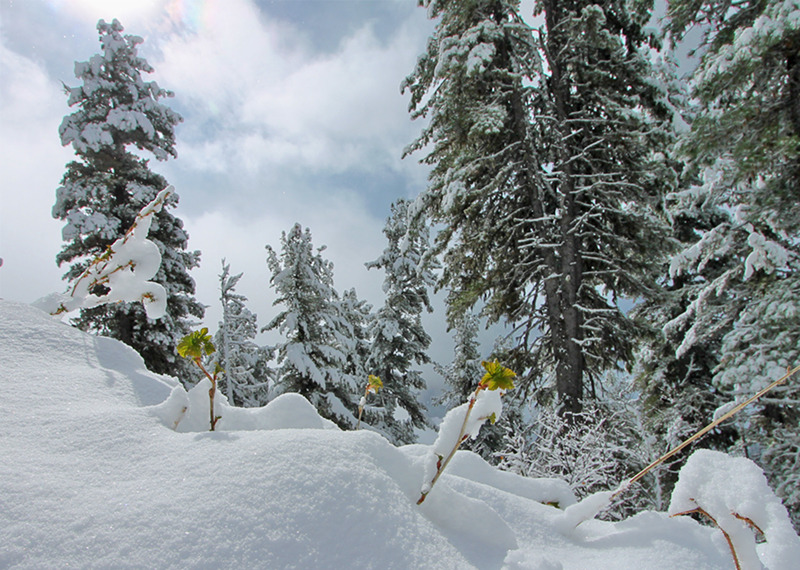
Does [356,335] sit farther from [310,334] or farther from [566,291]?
[566,291]

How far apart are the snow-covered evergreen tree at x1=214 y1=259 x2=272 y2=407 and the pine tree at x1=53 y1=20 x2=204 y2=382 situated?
515 centimetres

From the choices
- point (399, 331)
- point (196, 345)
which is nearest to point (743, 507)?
point (196, 345)

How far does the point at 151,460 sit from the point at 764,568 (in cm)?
143

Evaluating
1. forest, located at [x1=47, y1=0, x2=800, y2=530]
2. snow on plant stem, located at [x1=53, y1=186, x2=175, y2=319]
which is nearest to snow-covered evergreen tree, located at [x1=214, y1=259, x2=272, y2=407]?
forest, located at [x1=47, y1=0, x2=800, y2=530]

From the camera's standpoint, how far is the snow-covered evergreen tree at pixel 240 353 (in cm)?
1820

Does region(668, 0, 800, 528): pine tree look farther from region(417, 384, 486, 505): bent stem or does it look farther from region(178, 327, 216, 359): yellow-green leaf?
region(178, 327, 216, 359): yellow-green leaf

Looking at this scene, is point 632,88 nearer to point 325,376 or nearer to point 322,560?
point 322,560

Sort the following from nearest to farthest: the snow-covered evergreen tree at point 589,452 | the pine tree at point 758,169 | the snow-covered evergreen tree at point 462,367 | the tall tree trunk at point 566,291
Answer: the pine tree at point 758,169, the snow-covered evergreen tree at point 589,452, the tall tree trunk at point 566,291, the snow-covered evergreen tree at point 462,367

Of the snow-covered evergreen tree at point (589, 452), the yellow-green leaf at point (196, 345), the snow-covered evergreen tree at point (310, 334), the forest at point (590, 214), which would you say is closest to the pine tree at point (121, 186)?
the forest at point (590, 214)

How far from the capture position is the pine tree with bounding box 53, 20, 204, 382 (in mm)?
10906

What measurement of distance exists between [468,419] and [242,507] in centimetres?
68

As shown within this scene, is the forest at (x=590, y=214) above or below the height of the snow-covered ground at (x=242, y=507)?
above

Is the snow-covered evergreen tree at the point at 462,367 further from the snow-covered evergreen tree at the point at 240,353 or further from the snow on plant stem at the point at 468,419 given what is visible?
the snow on plant stem at the point at 468,419

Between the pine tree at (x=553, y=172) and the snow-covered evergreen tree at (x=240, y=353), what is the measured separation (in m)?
11.9
